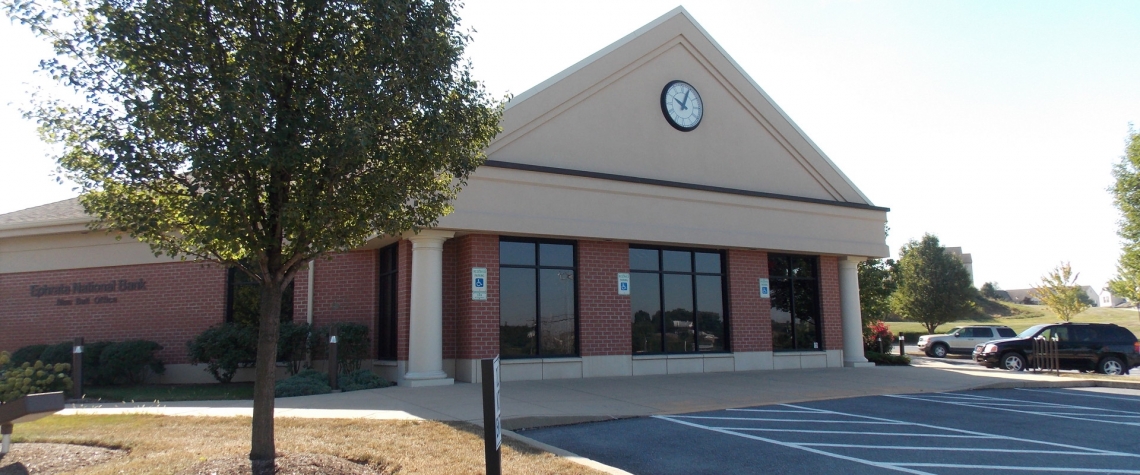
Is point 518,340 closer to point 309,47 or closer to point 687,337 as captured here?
point 687,337

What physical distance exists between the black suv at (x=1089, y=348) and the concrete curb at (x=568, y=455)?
702 inches

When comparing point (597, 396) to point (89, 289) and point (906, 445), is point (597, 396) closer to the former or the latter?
point (906, 445)

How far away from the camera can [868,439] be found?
895 centimetres

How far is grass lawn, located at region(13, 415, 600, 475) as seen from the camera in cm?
685

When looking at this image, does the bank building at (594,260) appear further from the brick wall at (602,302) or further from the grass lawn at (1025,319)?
the grass lawn at (1025,319)

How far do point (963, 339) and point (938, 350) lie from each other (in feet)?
3.87

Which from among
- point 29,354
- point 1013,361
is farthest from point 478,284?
point 1013,361

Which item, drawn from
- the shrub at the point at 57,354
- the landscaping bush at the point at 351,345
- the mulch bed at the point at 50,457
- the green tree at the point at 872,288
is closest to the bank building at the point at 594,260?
the landscaping bush at the point at 351,345

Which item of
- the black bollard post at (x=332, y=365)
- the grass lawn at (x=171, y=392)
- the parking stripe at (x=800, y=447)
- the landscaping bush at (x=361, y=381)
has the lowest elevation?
the parking stripe at (x=800, y=447)

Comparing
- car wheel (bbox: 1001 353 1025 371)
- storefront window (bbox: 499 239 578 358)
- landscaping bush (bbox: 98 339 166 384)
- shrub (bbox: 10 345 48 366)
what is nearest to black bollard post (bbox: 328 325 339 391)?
storefront window (bbox: 499 239 578 358)

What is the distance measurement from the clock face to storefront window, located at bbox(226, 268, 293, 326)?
30.8 ft

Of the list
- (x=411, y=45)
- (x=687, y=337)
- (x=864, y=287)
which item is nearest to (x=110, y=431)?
(x=411, y=45)

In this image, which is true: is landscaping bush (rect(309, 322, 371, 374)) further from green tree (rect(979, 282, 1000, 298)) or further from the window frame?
green tree (rect(979, 282, 1000, 298))

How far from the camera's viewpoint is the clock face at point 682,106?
17.2 metres
